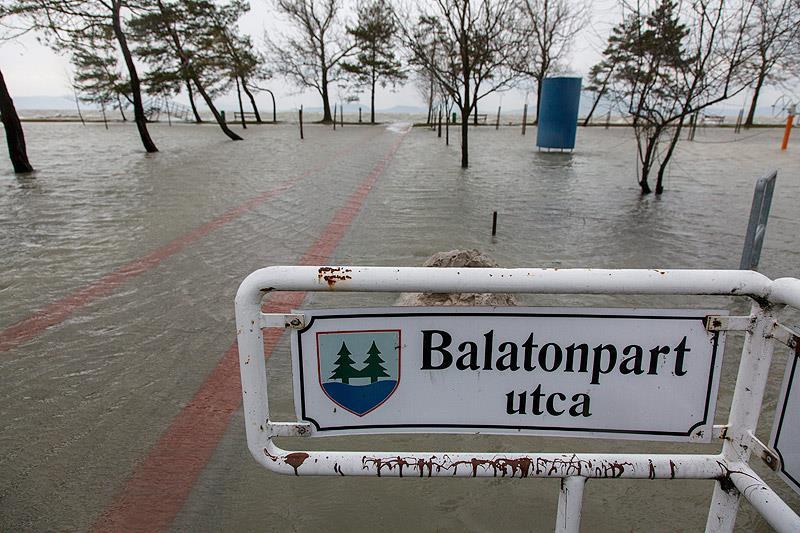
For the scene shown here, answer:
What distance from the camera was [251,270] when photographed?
14.5 feet

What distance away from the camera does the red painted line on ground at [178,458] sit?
1821 mm

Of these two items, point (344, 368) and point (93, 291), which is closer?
point (344, 368)

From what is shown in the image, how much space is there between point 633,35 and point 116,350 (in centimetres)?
924

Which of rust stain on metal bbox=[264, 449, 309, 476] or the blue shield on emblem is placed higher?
the blue shield on emblem

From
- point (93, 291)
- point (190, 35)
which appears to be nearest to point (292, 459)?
point (93, 291)

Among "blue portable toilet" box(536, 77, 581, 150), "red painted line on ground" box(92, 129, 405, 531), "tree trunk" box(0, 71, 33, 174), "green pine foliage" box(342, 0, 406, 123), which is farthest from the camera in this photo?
"green pine foliage" box(342, 0, 406, 123)

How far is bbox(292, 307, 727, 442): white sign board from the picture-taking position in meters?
1.18

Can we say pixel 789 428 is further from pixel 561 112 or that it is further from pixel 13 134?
pixel 561 112

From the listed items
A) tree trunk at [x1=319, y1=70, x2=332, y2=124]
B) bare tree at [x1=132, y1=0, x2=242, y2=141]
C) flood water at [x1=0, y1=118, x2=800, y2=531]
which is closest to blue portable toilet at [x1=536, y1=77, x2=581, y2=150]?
flood water at [x1=0, y1=118, x2=800, y2=531]

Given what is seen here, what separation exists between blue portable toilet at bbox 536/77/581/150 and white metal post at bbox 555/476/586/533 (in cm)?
1490

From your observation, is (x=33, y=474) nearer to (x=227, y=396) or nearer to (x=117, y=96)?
(x=227, y=396)

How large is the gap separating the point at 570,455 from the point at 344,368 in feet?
2.05

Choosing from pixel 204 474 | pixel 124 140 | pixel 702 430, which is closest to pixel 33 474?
pixel 204 474

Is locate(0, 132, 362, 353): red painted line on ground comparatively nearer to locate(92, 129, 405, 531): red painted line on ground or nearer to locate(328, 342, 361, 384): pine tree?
locate(92, 129, 405, 531): red painted line on ground
